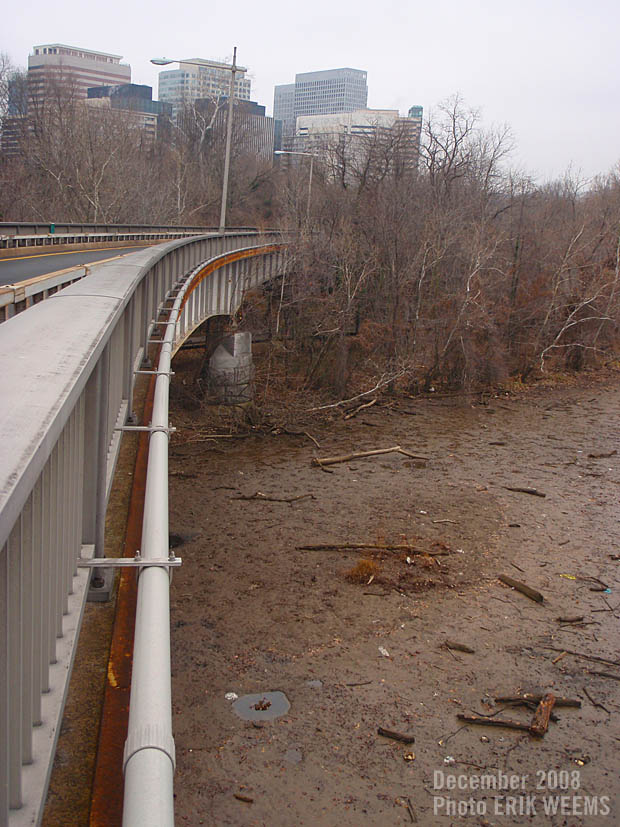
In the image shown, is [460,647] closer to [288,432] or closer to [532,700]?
[532,700]

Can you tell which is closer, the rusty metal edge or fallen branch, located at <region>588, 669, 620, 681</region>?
the rusty metal edge

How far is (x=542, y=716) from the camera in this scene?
→ 33.8ft

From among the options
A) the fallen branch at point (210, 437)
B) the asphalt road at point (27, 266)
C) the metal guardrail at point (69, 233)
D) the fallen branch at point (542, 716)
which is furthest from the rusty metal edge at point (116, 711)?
the metal guardrail at point (69, 233)

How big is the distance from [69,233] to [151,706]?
3556 centimetres

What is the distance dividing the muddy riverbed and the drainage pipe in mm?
6688

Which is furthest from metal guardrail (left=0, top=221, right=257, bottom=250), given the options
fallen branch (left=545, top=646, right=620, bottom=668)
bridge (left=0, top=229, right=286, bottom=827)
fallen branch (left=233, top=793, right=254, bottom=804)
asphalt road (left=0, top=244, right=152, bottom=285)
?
bridge (left=0, top=229, right=286, bottom=827)

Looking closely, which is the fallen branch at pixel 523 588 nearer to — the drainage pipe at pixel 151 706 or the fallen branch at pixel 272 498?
the fallen branch at pixel 272 498

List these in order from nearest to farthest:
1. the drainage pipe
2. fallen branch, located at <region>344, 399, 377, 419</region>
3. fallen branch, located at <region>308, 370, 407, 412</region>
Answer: the drainage pipe
fallen branch, located at <region>344, 399, 377, 419</region>
fallen branch, located at <region>308, 370, 407, 412</region>

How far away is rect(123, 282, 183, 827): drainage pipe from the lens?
166 cm

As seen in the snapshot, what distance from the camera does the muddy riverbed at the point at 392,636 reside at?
8.98 meters

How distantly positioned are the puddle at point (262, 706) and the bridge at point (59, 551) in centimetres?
663

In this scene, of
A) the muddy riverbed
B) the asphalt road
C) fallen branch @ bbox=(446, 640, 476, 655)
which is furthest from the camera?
the asphalt road

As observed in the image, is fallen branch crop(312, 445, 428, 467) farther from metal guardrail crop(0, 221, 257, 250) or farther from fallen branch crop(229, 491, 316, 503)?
metal guardrail crop(0, 221, 257, 250)

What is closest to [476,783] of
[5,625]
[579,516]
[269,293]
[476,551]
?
[476,551]
